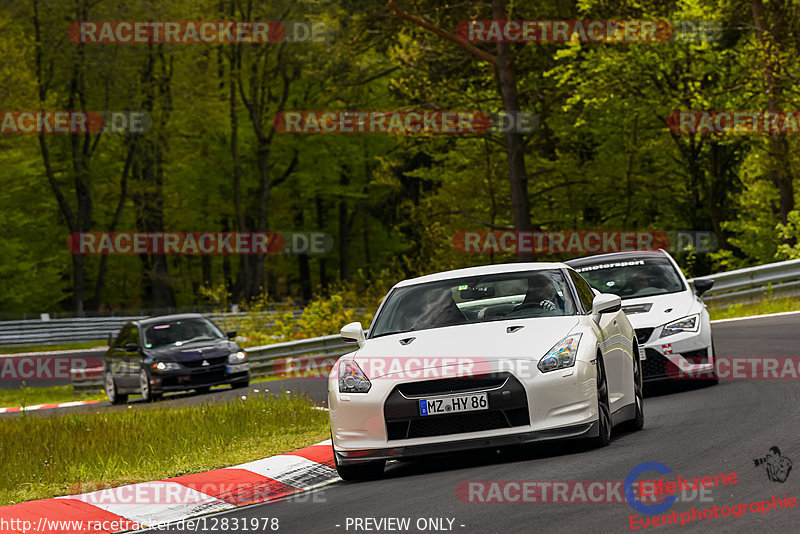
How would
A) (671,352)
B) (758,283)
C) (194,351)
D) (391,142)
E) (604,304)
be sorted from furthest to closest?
(391,142)
(758,283)
(194,351)
(671,352)
(604,304)

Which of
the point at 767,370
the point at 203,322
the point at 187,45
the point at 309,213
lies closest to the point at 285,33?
the point at 187,45

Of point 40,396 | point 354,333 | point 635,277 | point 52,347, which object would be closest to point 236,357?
point 40,396

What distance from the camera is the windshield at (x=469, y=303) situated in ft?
31.7

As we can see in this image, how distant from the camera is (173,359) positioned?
22.3 meters

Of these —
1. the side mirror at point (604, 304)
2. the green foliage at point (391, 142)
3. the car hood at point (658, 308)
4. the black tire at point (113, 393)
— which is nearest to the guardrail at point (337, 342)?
the green foliage at point (391, 142)

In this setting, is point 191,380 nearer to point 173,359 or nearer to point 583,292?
point 173,359

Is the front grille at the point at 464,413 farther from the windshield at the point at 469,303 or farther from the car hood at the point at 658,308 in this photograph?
the car hood at the point at 658,308

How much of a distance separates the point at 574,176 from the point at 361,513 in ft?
98.5

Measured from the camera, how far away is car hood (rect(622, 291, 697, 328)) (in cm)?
1306

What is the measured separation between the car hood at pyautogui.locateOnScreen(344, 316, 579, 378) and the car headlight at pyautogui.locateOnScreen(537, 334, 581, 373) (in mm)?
42

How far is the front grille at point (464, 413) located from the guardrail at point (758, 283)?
1471 cm

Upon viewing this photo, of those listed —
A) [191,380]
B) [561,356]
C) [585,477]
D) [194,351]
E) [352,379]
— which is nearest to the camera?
[585,477]

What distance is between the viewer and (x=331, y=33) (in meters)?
33.7

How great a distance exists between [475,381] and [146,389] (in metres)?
15.1
